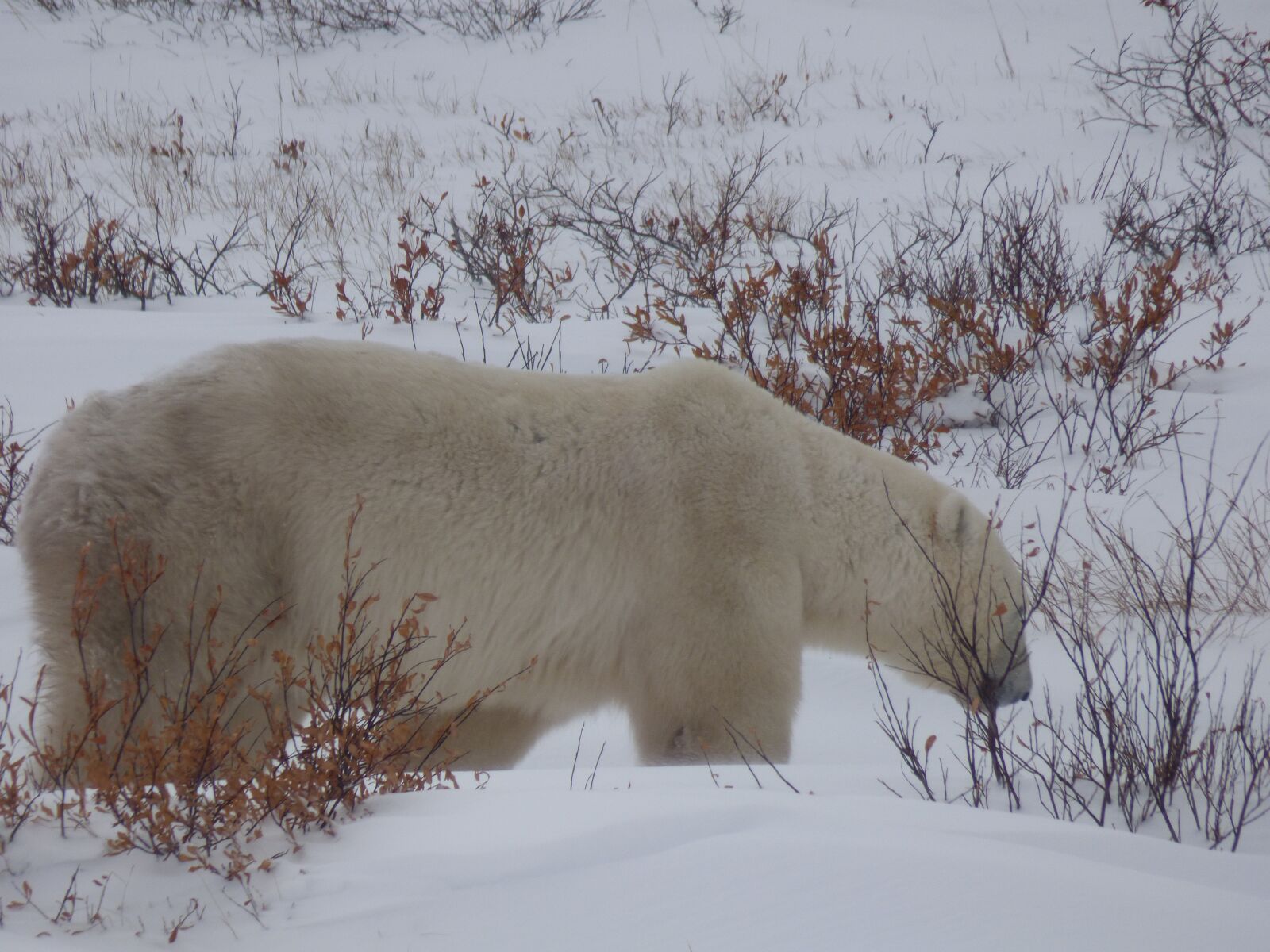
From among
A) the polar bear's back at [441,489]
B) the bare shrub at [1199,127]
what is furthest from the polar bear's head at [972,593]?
the bare shrub at [1199,127]

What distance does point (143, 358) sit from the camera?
18.4 feet

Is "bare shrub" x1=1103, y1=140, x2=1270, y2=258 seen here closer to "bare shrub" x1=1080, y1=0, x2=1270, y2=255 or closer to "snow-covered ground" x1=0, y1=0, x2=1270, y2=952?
"bare shrub" x1=1080, y1=0, x2=1270, y2=255

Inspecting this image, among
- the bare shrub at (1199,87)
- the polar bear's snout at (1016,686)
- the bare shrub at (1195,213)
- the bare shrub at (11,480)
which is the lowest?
the polar bear's snout at (1016,686)

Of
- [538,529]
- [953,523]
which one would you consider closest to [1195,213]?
[953,523]

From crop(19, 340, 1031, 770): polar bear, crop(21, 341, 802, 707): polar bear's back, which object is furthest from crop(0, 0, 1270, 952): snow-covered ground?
crop(21, 341, 802, 707): polar bear's back

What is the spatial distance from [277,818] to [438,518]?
3.68ft

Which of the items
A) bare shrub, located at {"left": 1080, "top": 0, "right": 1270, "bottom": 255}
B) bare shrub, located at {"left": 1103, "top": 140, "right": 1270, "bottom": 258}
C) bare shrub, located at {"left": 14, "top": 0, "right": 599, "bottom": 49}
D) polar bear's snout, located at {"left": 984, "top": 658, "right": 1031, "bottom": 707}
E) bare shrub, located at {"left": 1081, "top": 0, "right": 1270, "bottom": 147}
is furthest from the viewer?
bare shrub, located at {"left": 14, "top": 0, "right": 599, "bottom": 49}

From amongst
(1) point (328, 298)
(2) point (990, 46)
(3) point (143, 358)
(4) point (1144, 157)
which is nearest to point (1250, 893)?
(3) point (143, 358)

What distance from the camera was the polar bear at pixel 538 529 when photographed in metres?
2.65

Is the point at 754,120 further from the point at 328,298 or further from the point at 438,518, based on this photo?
the point at 438,518

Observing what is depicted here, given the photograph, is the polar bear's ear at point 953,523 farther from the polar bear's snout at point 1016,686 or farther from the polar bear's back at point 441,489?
the polar bear's back at point 441,489

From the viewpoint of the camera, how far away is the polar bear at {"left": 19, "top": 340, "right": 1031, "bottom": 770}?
2.65 metres

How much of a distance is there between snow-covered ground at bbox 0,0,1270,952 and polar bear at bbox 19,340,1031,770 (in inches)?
15.5

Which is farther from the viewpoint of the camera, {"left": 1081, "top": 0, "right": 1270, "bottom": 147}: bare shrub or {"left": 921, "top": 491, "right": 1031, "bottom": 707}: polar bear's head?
{"left": 1081, "top": 0, "right": 1270, "bottom": 147}: bare shrub
